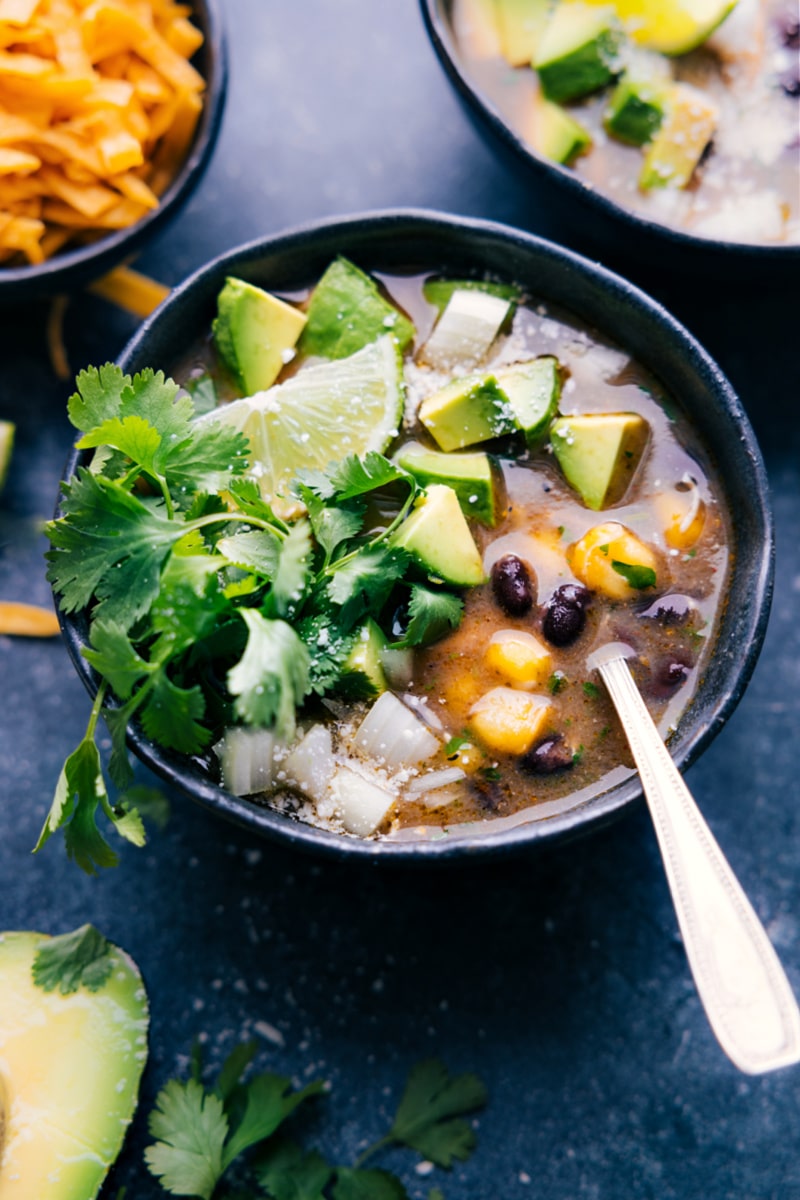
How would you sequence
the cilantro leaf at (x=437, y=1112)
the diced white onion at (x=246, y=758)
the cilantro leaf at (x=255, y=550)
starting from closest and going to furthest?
1. the cilantro leaf at (x=255, y=550)
2. the diced white onion at (x=246, y=758)
3. the cilantro leaf at (x=437, y=1112)

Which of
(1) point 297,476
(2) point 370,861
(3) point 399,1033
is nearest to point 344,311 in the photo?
(1) point 297,476

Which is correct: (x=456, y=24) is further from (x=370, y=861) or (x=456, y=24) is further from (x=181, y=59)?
(x=370, y=861)

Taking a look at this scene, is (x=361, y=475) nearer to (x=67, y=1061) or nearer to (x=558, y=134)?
(x=558, y=134)

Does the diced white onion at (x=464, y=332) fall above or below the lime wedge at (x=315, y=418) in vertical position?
above

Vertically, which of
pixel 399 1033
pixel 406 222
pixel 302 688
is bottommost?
pixel 399 1033

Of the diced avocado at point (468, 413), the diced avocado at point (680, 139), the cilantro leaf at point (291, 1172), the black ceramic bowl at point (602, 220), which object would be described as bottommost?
the cilantro leaf at point (291, 1172)

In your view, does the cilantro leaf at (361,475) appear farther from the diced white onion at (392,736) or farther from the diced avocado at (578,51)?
the diced avocado at (578,51)

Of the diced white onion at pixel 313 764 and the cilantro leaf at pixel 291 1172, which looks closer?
the diced white onion at pixel 313 764

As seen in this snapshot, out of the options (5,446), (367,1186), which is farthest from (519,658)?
(5,446)

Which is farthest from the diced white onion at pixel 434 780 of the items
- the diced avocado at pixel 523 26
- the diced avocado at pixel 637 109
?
the diced avocado at pixel 523 26
